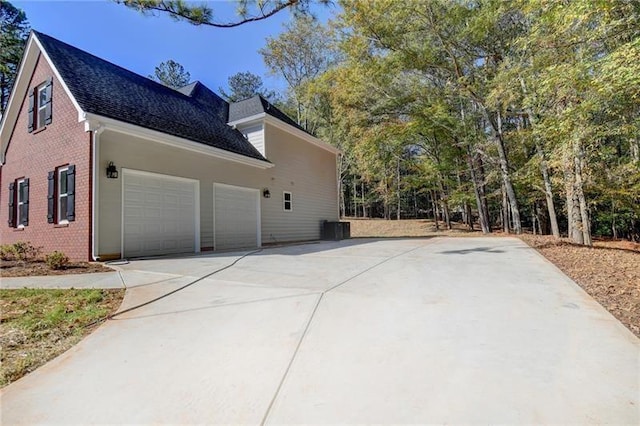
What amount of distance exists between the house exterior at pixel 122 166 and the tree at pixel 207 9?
3.90 metres

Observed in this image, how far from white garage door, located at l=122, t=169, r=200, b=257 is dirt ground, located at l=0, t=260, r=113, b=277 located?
3.80ft

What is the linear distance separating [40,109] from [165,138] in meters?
4.04

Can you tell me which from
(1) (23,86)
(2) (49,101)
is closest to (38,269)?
(2) (49,101)

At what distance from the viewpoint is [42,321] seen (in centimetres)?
331

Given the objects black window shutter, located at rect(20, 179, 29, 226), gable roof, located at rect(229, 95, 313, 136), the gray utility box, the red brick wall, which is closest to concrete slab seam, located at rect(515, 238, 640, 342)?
the red brick wall

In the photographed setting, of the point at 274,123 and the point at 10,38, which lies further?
the point at 10,38

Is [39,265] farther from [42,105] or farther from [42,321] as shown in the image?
[42,105]

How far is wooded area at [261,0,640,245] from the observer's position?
636 centimetres

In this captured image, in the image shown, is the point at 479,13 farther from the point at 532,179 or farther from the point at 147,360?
the point at 147,360

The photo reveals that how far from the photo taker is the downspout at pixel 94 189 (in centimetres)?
717

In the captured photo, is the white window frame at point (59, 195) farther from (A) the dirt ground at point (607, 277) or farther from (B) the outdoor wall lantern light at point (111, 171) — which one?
(A) the dirt ground at point (607, 277)

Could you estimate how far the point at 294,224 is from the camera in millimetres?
14023

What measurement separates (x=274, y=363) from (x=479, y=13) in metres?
12.7

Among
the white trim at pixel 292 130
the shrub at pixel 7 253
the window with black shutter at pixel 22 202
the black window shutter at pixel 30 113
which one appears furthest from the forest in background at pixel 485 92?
the window with black shutter at pixel 22 202
